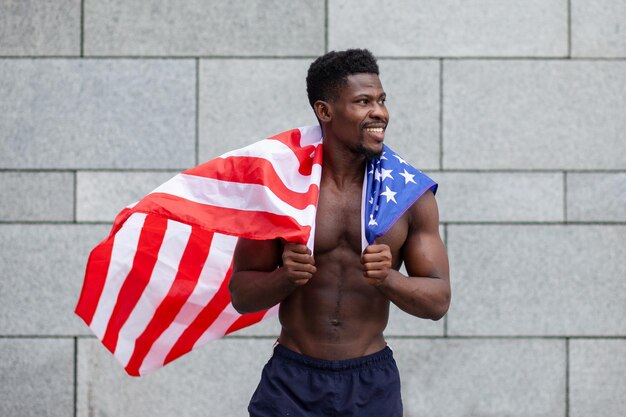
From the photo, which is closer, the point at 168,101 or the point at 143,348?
the point at 143,348

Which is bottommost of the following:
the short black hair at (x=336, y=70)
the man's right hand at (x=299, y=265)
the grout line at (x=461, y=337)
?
the grout line at (x=461, y=337)

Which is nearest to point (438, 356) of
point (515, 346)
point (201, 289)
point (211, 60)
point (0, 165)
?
point (515, 346)

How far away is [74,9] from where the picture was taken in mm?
→ 6613

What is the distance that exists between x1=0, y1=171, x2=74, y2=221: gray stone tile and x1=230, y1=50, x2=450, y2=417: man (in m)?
2.63

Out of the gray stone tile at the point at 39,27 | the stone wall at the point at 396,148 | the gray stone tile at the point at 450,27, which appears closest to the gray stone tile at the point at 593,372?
the stone wall at the point at 396,148

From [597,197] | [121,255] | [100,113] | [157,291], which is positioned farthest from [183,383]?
[597,197]

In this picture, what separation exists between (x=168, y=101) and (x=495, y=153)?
87.6 inches

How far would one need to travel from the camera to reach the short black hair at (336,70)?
423cm

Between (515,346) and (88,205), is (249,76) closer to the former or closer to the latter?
(88,205)

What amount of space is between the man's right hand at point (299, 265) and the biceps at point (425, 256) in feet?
1.63

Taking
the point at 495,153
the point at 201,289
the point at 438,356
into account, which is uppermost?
the point at 495,153

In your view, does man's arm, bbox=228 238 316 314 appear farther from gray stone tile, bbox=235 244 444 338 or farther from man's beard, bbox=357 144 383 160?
gray stone tile, bbox=235 244 444 338

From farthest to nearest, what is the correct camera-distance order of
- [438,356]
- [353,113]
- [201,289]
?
[438,356] < [201,289] < [353,113]

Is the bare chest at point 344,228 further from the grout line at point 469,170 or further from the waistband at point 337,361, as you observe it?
the grout line at point 469,170
